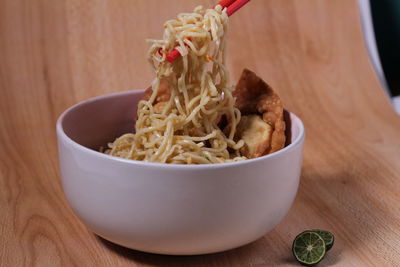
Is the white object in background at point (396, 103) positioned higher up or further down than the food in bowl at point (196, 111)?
further down

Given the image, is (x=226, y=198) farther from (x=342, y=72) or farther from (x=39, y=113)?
(x=342, y=72)

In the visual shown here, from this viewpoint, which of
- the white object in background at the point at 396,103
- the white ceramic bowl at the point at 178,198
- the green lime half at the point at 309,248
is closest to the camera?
the white ceramic bowl at the point at 178,198

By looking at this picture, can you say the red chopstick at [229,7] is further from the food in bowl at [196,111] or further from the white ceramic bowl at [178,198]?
the white ceramic bowl at [178,198]

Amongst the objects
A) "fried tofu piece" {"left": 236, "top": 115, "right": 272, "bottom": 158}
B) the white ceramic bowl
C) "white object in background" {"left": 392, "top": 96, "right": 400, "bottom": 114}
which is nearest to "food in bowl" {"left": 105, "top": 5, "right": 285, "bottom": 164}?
"fried tofu piece" {"left": 236, "top": 115, "right": 272, "bottom": 158}

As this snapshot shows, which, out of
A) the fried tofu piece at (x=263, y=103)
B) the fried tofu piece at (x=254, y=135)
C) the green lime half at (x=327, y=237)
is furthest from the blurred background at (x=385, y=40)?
the green lime half at (x=327, y=237)

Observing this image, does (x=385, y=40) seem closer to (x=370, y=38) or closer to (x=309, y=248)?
(x=370, y=38)

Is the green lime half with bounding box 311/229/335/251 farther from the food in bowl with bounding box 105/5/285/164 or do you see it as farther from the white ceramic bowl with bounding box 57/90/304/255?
the food in bowl with bounding box 105/5/285/164
